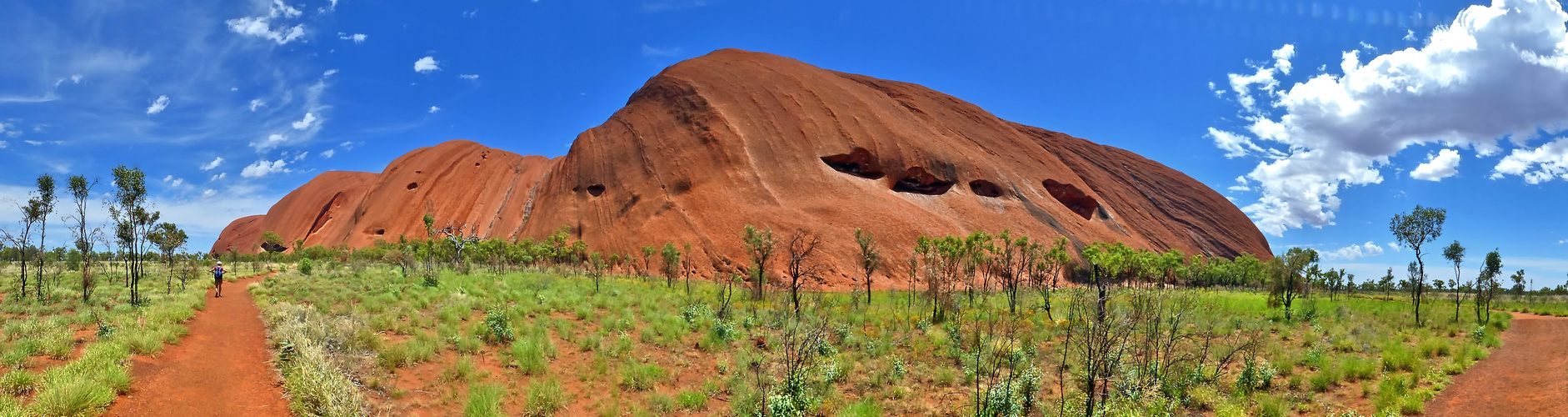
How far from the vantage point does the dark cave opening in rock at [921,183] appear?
201ft

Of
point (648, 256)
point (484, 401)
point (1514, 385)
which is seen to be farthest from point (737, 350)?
point (648, 256)

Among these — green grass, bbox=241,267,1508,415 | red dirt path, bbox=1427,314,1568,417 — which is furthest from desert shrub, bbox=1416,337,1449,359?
red dirt path, bbox=1427,314,1568,417

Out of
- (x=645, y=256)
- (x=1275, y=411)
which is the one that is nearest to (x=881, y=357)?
(x=1275, y=411)

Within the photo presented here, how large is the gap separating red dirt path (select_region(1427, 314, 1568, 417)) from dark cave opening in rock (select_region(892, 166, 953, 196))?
4493cm

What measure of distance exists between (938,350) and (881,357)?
5.87 ft

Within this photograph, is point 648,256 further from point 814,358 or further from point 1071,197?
point 1071,197

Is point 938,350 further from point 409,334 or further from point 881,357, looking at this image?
point 409,334

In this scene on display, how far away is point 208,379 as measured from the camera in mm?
10133

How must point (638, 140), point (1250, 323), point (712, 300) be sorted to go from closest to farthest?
1. point (1250, 323)
2. point (712, 300)
3. point (638, 140)

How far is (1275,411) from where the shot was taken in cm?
1066

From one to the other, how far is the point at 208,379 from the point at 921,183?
2235 inches

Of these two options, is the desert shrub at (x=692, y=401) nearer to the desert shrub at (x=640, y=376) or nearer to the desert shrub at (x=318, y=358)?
the desert shrub at (x=640, y=376)

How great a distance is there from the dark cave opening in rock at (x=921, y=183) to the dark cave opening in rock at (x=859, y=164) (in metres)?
2.22

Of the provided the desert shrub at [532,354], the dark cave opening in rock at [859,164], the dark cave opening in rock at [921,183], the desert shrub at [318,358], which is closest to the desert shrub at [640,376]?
the desert shrub at [532,354]
